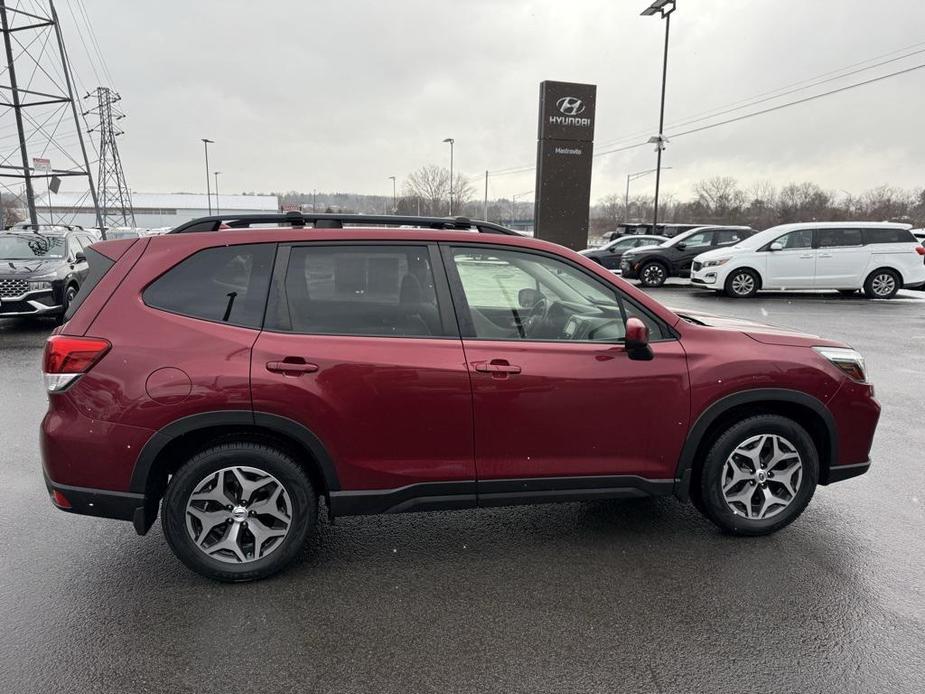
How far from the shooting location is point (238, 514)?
3.08 metres

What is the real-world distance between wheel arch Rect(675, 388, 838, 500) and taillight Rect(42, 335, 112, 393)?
9.84ft

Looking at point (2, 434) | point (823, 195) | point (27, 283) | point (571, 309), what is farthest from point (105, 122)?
point (823, 195)

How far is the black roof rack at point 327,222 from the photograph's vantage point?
3270 mm

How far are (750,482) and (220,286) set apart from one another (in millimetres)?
3068

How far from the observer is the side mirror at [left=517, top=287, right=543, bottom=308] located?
11.3 feet

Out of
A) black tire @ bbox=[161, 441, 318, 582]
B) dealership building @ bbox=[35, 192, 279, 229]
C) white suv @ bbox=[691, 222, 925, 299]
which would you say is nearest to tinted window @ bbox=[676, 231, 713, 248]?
white suv @ bbox=[691, 222, 925, 299]

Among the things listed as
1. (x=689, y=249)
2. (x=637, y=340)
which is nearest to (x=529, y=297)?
(x=637, y=340)

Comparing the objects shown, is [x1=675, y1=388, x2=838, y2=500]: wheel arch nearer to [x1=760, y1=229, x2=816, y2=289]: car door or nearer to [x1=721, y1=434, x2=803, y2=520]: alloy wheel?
[x1=721, y1=434, x2=803, y2=520]: alloy wheel

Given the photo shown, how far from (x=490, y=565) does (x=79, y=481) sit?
2069 millimetres

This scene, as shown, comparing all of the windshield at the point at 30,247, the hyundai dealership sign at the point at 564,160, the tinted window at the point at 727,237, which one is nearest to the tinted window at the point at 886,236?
the tinted window at the point at 727,237

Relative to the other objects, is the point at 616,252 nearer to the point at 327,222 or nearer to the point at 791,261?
the point at 791,261

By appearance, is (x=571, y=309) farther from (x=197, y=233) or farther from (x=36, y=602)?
(x=36, y=602)

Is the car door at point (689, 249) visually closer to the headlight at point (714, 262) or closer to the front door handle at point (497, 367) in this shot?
the headlight at point (714, 262)

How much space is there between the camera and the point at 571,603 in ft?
9.73
